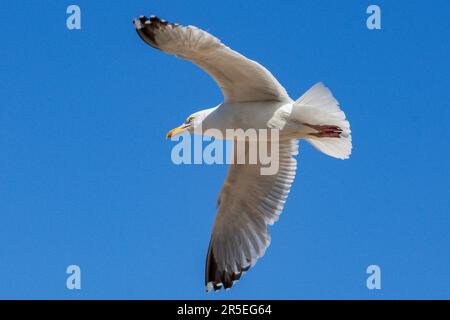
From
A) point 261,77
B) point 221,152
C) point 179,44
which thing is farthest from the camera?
point 221,152

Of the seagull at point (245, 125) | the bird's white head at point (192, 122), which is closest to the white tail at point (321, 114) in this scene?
the seagull at point (245, 125)

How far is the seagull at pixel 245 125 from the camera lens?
5.25m

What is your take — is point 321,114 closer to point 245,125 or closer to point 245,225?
point 245,125

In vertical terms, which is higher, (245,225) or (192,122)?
(192,122)

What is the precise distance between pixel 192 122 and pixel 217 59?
63cm

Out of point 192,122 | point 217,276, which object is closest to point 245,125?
point 192,122

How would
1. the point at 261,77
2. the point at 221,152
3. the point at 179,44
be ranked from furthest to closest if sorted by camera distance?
the point at 221,152 < the point at 261,77 < the point at 179,44

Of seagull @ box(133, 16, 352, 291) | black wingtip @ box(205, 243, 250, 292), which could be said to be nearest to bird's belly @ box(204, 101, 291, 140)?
seagull @ box(133, 16, 352, 291)

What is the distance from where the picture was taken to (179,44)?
17.0ft

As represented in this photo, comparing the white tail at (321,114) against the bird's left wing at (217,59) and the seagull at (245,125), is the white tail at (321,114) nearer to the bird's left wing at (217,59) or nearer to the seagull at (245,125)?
the seagull at (245,125)

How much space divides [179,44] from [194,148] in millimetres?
1035

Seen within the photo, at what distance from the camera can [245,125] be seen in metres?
5.77

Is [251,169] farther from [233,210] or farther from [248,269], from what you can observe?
[248,269]
